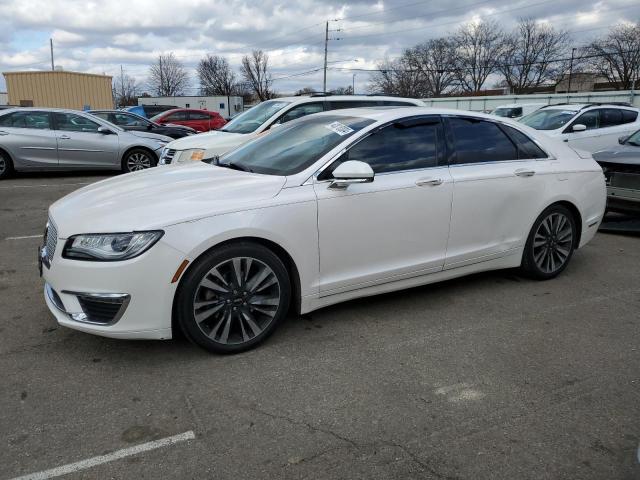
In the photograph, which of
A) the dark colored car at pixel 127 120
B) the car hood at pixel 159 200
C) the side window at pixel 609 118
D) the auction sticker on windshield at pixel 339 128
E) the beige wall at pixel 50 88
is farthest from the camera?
the beige wall at pixel 50 88

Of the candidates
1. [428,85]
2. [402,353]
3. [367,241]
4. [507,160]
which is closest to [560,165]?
[507,160]

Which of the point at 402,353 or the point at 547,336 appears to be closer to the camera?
the point at 402,353

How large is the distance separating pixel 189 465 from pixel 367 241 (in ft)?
6.39

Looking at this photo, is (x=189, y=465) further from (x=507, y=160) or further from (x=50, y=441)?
(x=507, y=160)

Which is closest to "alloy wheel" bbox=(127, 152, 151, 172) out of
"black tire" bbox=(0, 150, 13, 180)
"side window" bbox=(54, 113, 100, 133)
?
"side window" bbox=(54, 113, 100, 133)

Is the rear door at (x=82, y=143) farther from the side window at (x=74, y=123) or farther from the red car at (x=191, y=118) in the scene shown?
the red car at (x=191, y=118)

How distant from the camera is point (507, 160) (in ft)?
15.2

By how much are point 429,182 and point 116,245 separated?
7.37 feet

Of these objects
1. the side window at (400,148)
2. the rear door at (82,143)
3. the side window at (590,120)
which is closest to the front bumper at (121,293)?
the side window at (400,148)

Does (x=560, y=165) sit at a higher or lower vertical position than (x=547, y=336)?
higher

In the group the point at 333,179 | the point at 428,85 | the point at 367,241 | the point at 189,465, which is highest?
the point at 428,85

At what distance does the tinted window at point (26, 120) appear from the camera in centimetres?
1108

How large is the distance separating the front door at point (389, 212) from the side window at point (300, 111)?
4.95m

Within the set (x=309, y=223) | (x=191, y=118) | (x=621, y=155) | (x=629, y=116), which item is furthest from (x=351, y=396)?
(x=191, y=118)
